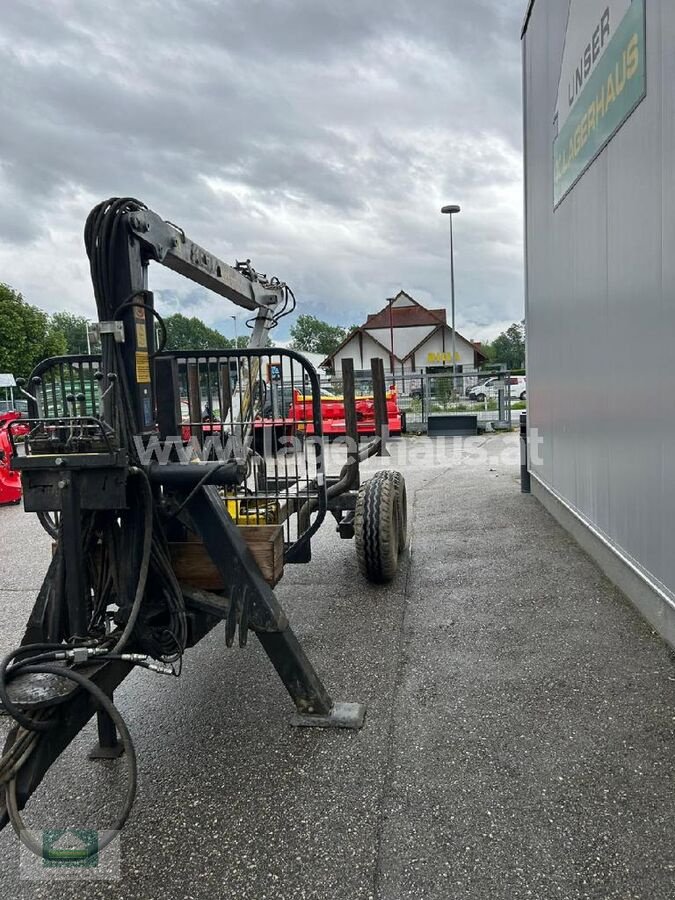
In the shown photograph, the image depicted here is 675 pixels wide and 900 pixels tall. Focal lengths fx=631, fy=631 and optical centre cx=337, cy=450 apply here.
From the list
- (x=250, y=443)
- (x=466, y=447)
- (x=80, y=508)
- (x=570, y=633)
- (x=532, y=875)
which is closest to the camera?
(x=532, y=875)

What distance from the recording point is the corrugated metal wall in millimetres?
3836

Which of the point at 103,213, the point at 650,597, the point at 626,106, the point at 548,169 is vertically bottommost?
the point at 650,597

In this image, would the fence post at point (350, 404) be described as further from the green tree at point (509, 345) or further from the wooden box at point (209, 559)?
the green tree at point (509, 345)

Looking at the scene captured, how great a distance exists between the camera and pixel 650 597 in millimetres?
4180

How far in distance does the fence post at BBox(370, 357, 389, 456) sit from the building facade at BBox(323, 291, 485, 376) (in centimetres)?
4669

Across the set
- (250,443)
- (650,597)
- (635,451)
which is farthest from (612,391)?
(250,443)

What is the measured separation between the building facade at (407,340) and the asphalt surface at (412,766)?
160 ft

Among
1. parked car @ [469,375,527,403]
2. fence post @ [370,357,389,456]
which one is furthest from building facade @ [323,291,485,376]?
fence post @ [370,357,389,456]

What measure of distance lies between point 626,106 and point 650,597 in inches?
133

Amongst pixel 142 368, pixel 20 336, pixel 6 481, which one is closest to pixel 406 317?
pixel 20 336

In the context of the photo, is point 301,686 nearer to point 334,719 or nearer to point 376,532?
point 334,719

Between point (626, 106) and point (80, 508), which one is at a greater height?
point (626, 106)

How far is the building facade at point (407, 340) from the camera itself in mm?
53844

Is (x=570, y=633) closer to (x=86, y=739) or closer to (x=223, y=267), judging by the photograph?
(x=86, y=739)
